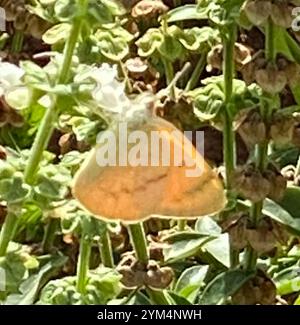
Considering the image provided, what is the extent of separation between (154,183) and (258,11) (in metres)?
0.23

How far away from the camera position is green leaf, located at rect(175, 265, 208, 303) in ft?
5.07

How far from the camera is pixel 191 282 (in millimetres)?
1552

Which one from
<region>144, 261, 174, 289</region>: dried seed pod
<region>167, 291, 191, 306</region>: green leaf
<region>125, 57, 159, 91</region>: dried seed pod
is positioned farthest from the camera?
<region>125, 57, 159, 91</region>: dried seed pod

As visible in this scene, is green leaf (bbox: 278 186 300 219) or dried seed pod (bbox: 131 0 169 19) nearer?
green leaf (bbox: 278 186 300 219)

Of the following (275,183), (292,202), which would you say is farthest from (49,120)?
(292,202)

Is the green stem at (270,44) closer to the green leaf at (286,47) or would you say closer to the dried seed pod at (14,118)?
the green leaf at (286,47)

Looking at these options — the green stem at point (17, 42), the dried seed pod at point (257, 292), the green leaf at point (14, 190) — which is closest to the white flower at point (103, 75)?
the green leaf at point (14, 190)

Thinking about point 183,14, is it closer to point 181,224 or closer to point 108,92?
point 181,224

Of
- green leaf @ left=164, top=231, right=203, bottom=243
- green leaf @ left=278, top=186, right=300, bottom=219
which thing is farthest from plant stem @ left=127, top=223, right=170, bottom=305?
green leaf @ left=278, top=186, right=300, bottom=219

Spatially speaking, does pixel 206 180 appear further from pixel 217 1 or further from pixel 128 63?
pixel 128 63

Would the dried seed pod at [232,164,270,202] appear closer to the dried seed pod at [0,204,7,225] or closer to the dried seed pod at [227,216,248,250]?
the dried seed pod at [227,216,248,250]

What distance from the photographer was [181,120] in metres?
1.58

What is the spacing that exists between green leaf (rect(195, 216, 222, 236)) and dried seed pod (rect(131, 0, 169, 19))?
353mm

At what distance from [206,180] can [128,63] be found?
0.48 metres
